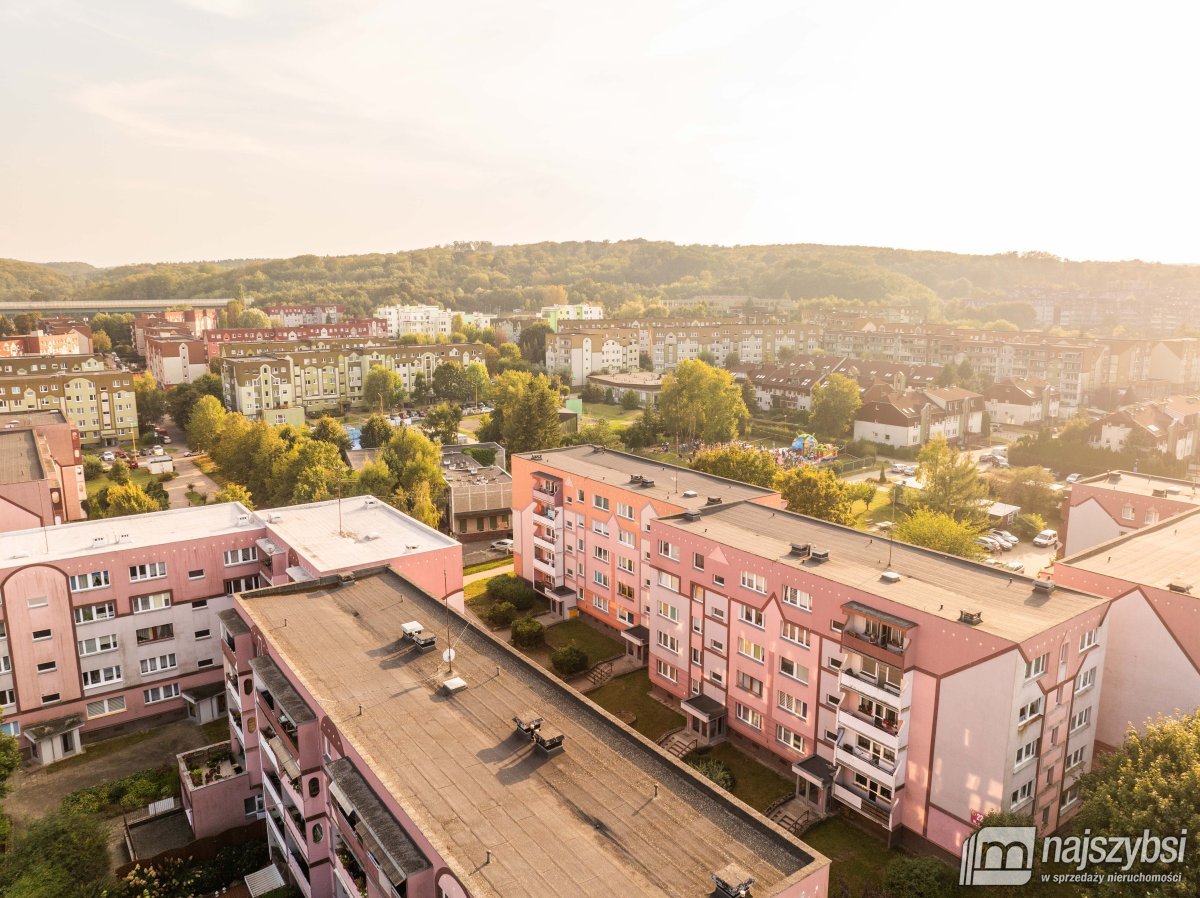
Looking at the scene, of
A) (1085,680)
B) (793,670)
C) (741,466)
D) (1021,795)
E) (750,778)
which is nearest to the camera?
(1021,795)

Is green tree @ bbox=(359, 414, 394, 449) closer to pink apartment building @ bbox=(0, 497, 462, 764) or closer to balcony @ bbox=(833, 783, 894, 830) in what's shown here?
pink apartment building @ bbox=(0, 497, 462, 764)

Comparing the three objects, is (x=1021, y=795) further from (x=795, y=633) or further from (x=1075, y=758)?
(x=795, y=633)

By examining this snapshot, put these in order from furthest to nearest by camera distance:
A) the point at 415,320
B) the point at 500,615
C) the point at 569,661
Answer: the point at 415,320 → the point at 500,615 → the point at 569,661

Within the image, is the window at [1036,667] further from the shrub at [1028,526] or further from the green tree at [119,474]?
the green tree at [119,474]

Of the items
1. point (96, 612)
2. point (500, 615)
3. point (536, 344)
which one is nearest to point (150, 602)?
point (96, 612)

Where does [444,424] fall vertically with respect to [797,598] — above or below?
below

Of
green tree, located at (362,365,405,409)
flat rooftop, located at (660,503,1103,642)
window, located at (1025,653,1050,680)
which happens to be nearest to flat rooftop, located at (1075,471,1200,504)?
flat rooftop, located at (660,503,1103,642)

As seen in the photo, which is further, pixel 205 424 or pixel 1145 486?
pixel 205 424

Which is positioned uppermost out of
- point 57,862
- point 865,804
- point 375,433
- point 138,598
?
point 138,598
